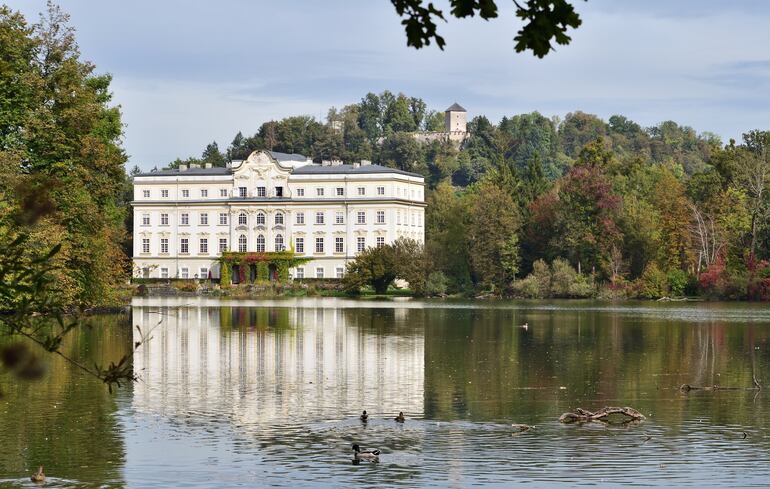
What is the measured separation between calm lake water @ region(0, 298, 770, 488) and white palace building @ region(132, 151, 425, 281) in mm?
65854

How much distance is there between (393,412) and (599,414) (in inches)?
150

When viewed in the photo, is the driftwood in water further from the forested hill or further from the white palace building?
the white palace building

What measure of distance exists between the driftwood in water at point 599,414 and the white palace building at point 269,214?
8660 cm

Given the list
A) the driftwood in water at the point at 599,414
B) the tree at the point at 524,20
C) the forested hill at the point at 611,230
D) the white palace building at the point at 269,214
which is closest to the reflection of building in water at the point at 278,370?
the driftwood in water at the point at 599,414

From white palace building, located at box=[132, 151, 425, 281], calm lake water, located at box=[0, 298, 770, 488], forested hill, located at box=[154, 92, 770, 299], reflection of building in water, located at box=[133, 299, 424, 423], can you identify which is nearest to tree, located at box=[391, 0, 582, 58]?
calm lake water, located at box=[0, 298, 770, 488]

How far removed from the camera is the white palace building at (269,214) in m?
109

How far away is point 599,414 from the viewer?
824 inches

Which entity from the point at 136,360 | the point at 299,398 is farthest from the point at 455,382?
the point at 136,360

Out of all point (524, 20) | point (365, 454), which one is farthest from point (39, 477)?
point (524, 20)

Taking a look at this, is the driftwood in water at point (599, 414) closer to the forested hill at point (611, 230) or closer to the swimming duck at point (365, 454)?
the swimming duck at point (365, 454)

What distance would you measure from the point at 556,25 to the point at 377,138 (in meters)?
176

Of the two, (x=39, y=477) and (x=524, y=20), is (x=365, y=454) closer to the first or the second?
(x=39, y=477)

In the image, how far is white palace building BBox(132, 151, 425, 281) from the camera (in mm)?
109188

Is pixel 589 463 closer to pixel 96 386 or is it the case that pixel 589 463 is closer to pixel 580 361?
pixel 96 386
